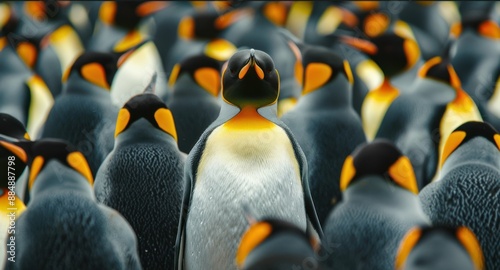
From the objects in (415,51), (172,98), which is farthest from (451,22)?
(172,98)

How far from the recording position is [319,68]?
3893 millimetres

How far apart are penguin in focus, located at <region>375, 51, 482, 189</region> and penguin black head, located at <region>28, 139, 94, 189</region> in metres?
1.61

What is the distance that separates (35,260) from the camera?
2.46m

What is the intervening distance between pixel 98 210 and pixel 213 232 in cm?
34

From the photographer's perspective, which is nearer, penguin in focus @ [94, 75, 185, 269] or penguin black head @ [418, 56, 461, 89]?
penguin in focus @ [94, 75, 185, 269]

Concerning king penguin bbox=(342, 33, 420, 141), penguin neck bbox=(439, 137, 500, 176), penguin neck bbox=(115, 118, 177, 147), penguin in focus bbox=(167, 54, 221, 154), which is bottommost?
king penguin bbox=(342, 33, 420, 141)

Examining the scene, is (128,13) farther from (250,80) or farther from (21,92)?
(250,80)

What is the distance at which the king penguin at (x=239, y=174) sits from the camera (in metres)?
2.66

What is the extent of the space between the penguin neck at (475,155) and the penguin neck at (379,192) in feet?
0.99

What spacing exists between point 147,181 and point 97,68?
1.48 m

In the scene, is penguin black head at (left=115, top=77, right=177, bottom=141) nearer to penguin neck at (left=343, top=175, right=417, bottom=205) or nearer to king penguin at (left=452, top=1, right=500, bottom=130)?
penguin neck at (left=343, top=175, right=417, bottom=205)

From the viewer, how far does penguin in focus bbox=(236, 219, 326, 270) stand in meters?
1.97

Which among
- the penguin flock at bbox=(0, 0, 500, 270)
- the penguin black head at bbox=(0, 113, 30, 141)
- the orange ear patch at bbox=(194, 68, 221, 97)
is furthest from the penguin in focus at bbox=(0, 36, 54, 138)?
the penguin black head at bbox=(0, 113, 30, 141)

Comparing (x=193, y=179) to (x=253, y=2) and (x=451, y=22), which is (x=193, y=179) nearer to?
(x=253, y=2)
